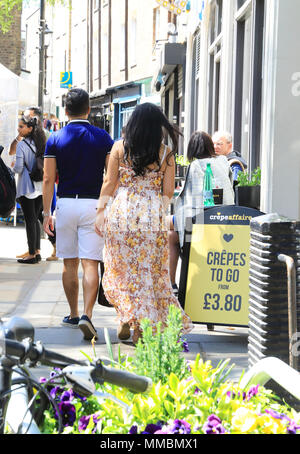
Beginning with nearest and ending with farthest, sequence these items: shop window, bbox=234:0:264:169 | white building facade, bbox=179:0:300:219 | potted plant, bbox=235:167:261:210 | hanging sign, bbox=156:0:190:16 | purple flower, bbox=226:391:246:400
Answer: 1. purple flower, bbox=226:391:246:400
2. white building facade, bbox=179:0:300:219
3. potted plant, bbox=235:167:261:210
4. shop window, bbox=234:0:264:169
5. hanging sign, bbox=156:0:190:16

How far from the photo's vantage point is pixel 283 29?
23.8ft

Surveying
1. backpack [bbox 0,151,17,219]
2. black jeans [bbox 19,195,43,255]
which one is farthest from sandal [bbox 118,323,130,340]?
black jeans [bbox 19,195,43,255]

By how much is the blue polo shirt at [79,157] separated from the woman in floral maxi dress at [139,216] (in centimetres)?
55

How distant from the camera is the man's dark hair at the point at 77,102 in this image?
20.8ft

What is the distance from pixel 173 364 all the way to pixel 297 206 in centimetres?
524

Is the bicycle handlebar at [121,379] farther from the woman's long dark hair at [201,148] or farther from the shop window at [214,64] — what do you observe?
the shop window at [214,64]

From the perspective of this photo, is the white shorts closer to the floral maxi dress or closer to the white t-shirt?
the floral maxi dress

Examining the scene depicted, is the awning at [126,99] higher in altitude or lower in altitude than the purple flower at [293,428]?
higher

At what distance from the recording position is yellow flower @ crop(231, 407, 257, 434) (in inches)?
75.9

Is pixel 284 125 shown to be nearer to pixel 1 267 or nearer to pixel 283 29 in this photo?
pixel 283 29

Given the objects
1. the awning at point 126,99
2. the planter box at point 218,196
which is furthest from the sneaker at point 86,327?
the awning at point 126,99

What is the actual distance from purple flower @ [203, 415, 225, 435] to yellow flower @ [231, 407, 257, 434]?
0.05 m

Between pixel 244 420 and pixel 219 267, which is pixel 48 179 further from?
pixel 244 420

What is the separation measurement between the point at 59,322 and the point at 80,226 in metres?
1.02
